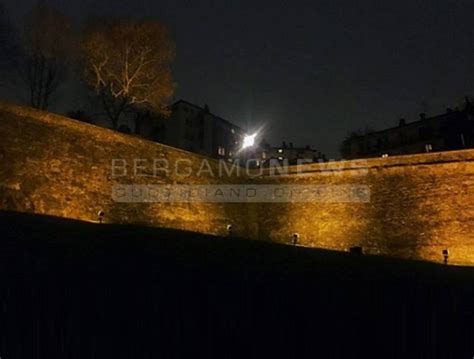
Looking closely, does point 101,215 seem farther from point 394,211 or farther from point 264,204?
point 394,211

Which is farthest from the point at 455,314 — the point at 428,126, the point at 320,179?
the point at 428,126

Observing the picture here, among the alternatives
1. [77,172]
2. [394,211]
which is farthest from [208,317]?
[394,211]

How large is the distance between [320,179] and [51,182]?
11.5 metres

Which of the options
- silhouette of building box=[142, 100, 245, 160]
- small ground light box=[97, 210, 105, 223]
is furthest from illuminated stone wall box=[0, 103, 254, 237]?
silhouette of building box=[142, 100, 245, 160]

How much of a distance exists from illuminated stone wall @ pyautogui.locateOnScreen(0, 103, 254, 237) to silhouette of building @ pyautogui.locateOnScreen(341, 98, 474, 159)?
25639mm

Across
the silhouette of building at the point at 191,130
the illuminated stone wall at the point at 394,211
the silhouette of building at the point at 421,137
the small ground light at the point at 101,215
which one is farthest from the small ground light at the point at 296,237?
the silhouette of building at the point at 191,130

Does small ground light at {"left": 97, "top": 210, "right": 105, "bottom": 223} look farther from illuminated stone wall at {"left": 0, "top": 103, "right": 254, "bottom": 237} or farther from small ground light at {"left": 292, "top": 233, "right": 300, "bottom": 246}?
small ground light at {"left": 292, "top": 233, "right": 300, "bottom": 246}

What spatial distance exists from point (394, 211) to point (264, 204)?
5.94m

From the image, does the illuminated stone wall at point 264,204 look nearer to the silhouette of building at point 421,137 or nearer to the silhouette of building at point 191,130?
the silhouette of building at point 421,137

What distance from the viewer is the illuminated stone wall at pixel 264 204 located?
1517 centimetres

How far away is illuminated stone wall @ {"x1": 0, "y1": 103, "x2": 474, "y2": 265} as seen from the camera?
15.2m

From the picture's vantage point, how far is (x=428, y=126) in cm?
4688

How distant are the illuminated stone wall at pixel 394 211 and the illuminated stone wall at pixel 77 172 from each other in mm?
3742

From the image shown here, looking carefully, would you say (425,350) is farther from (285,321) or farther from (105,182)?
(105,182)
